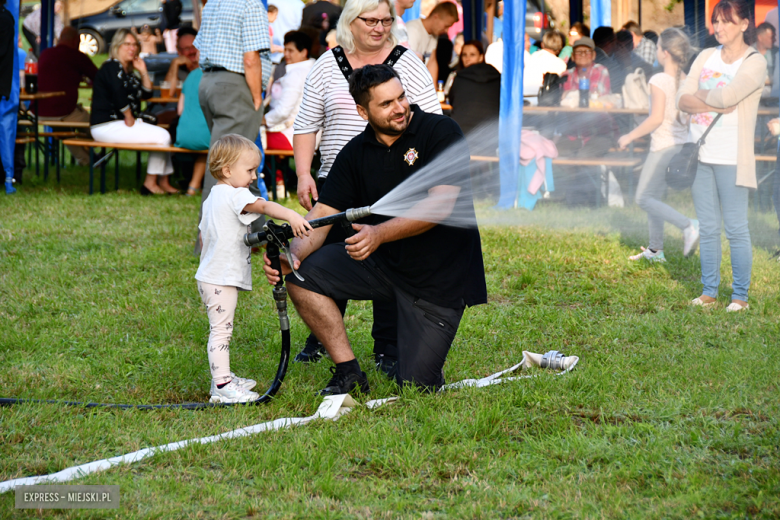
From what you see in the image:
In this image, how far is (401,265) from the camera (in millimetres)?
4031

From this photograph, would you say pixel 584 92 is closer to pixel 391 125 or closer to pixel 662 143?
pixel 662 143

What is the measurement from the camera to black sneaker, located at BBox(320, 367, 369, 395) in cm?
399

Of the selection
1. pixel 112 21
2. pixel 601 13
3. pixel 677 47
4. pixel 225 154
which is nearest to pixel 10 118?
pixel 225 154

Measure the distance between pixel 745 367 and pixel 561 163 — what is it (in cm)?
629

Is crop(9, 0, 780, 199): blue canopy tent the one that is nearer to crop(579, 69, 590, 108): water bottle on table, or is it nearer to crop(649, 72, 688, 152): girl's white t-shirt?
crop(579, 69, 590, 108): water bottle on table

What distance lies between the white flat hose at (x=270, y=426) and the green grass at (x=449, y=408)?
6cm

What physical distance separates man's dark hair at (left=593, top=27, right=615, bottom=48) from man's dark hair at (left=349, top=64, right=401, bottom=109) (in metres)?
8.03

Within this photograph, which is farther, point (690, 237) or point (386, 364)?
point (690, 237)

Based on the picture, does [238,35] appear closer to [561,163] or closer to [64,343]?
[64,343]

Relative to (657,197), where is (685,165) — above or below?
above

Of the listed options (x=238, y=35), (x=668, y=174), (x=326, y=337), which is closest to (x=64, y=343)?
(x=326, y=337)

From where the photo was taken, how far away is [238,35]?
22.3 ft

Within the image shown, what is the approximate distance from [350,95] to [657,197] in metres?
3.76

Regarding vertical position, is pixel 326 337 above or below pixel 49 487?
above
